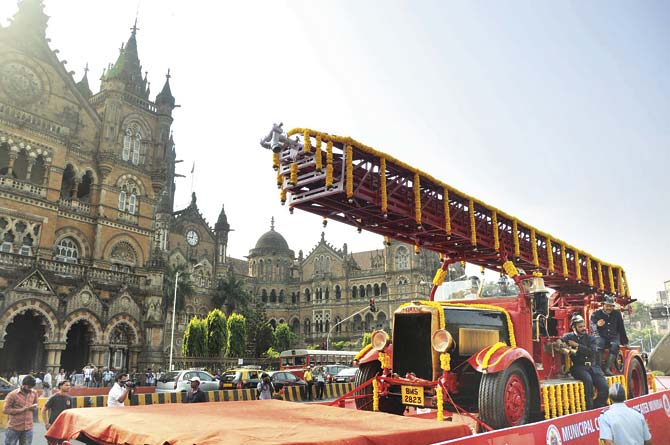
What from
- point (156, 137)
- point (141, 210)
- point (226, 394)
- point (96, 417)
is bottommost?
point (226, 394)

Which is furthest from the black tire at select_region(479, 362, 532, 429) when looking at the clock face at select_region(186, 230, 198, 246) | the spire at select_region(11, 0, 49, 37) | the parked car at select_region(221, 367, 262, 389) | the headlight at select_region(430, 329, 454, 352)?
the clock face at select_region(186, 230, 198, 246)

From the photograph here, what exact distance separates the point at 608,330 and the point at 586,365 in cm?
186

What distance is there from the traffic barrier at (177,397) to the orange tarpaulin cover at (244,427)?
835 centimetres

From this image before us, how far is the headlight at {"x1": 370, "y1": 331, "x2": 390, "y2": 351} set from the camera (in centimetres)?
870

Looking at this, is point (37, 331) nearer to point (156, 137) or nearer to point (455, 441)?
point (156, 137)

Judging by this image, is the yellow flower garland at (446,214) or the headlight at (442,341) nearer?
the headlight at (442,341)

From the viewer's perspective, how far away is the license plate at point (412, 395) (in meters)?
7.88

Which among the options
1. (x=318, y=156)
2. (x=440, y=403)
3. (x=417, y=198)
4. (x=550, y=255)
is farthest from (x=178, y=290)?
(x=440, y=403)

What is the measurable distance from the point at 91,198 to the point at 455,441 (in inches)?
1348

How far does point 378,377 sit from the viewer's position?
8.35 meters

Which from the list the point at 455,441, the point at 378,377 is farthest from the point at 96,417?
the point at 378,377

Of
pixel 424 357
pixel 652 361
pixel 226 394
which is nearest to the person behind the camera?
pixel 424 357

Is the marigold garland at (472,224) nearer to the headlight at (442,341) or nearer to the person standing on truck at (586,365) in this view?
the person standing on truck at (586,365)

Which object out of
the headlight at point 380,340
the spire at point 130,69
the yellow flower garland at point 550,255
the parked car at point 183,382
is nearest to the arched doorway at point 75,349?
the parked car at point 183,382
